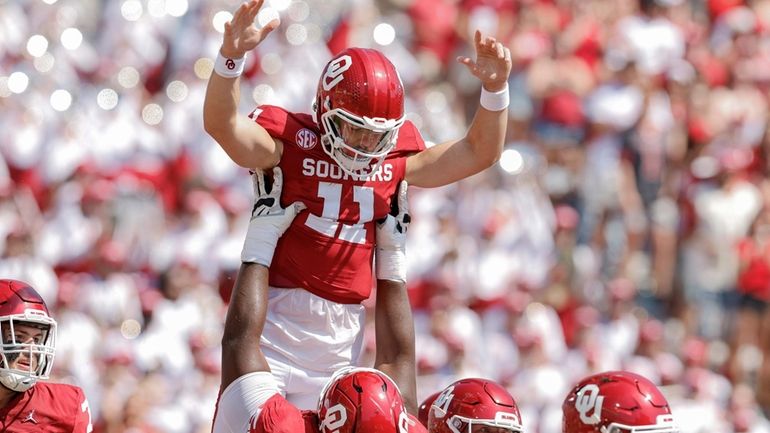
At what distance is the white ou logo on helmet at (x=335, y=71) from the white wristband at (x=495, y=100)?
2.34ft

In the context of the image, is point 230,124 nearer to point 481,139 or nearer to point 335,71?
point 335,71

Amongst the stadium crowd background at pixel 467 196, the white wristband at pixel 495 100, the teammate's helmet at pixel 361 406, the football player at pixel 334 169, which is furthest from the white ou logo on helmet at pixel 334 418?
the stadium crowd background at pixel 467 196

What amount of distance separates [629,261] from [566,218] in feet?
2.24

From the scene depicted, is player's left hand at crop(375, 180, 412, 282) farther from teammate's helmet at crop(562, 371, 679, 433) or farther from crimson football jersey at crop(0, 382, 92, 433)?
crimson football jersey at crop(0, 382, 92, 433)

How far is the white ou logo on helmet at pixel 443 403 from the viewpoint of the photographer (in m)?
6.07

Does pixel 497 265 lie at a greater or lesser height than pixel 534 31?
lesser

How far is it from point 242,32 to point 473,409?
179 centimetres

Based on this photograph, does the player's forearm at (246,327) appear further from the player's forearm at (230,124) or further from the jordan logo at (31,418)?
the jordan logo at (31,418)

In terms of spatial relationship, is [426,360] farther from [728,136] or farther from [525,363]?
[728,136]

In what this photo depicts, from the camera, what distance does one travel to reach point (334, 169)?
5996mm

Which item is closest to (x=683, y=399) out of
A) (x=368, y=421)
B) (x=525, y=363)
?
(x=525, y=363)

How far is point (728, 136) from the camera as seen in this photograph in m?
13.5

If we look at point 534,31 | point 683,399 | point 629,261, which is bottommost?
point 683,399

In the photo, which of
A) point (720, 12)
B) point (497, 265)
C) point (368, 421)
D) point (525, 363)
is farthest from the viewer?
point (720, 12)
